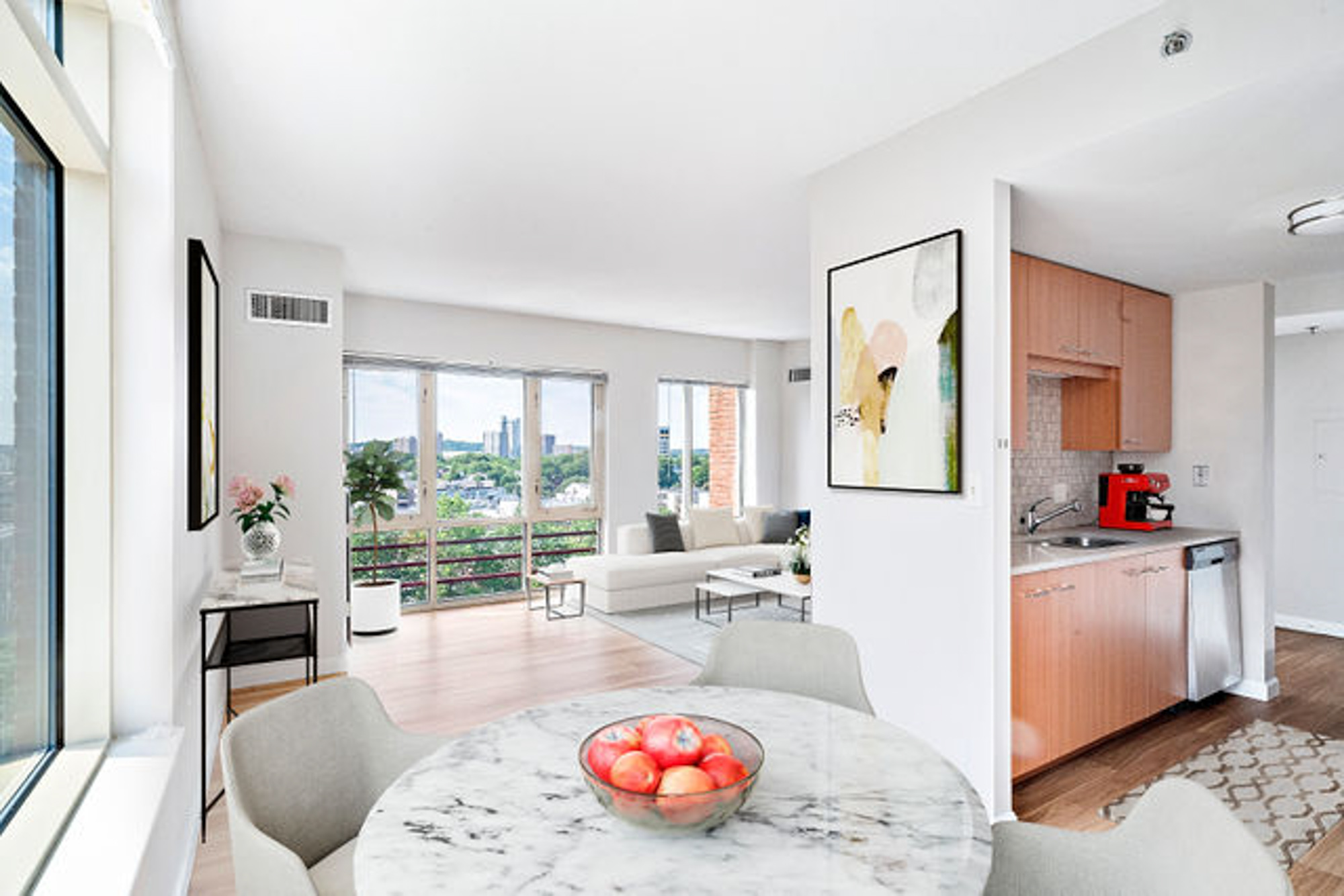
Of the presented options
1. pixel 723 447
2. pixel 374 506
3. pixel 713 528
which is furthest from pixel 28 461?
pixel 723 447

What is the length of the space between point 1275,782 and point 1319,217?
222 cm

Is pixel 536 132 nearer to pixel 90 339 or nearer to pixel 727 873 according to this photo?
pixel 90 339

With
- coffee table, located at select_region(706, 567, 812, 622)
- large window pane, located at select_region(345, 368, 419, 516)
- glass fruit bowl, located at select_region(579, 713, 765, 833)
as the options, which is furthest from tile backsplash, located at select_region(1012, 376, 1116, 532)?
large window pane, located at select_region(345, 368, 419, 516)

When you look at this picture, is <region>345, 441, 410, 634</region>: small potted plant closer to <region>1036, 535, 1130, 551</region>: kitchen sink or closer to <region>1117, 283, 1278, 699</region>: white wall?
<region>1036, 535, 1130, 551</region>: kitchen sink

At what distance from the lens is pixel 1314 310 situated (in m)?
3.90

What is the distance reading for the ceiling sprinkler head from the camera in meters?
1.89

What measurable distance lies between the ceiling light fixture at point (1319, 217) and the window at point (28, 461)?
4.00 m

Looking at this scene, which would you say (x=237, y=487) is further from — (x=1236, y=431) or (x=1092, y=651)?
(x=1236, y=431)

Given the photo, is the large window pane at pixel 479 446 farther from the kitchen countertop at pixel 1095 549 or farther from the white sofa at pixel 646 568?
the kitchen countertop at pixel 1095 549

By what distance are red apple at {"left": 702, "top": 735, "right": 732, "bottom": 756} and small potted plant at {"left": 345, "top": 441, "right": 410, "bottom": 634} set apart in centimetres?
460

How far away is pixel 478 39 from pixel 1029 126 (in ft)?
5.85

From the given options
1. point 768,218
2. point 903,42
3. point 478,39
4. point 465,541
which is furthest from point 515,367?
point 903,42

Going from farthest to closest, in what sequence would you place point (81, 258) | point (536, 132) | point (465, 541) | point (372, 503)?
point (465, 541)
point (372, 503)
point (536, 132)
point (81, 258)

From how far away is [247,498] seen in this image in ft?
9.73
